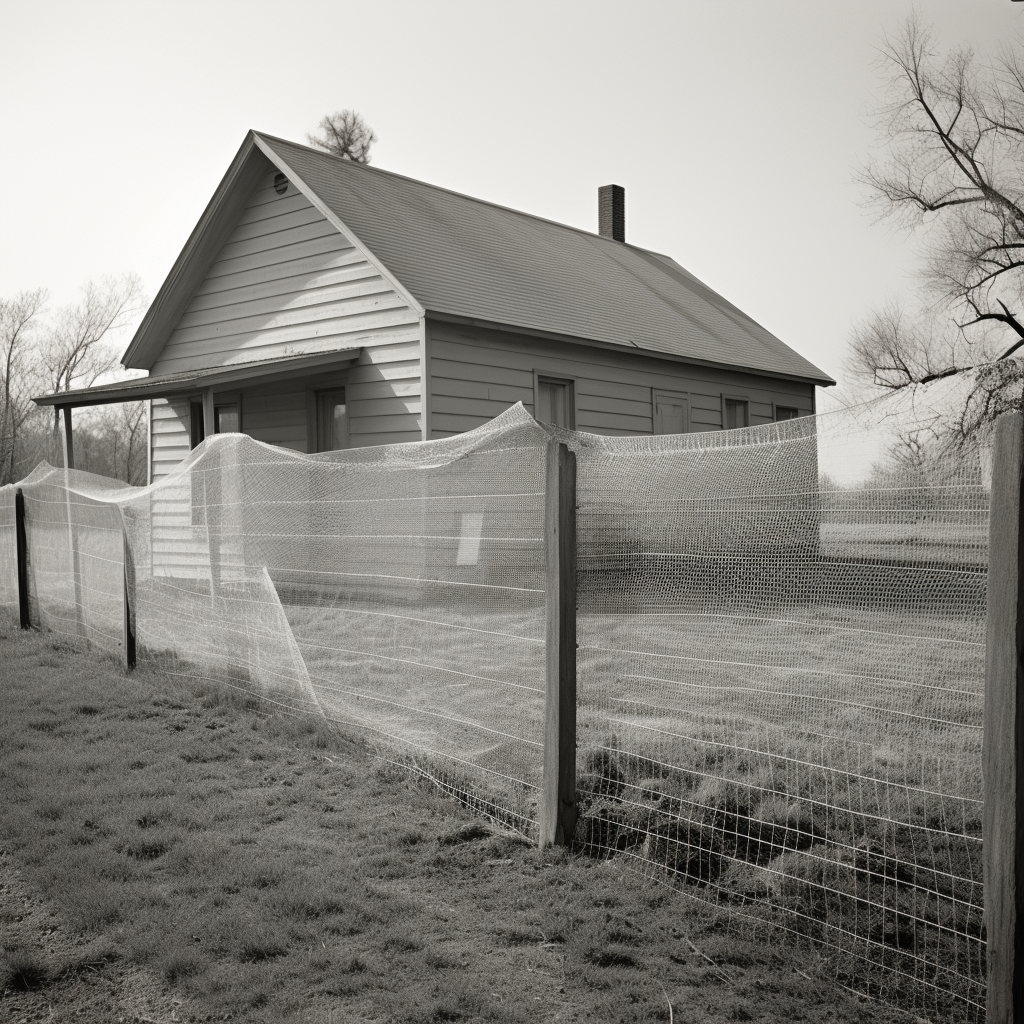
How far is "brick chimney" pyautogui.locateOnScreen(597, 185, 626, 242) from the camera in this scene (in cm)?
2272

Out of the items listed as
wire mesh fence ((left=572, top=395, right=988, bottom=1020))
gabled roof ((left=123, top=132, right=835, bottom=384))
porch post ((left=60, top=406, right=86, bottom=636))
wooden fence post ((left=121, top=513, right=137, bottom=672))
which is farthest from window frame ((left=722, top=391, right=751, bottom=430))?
wire mesh fence ((left=572, top=395, right=988, bottom=1020))

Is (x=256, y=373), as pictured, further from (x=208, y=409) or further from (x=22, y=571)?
(x=22, y=571)

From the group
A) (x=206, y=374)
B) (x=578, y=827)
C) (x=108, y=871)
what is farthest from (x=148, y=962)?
(x=206, y=374)

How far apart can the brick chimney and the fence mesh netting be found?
17642 millimetres

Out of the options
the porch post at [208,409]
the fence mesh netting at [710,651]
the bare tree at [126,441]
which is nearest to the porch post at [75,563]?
the porch post at [208,409]

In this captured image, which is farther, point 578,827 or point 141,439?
point 141,439

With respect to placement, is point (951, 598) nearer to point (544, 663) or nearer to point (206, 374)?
point (544, 663)

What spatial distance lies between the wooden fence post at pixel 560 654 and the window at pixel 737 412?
14.4m

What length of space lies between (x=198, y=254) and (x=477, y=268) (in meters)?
4.17

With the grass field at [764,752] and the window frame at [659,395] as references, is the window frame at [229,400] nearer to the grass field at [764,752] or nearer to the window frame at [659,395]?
the window frame at [659,395]

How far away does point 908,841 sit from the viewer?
3.84 m

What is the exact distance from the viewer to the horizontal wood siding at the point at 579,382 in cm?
1229

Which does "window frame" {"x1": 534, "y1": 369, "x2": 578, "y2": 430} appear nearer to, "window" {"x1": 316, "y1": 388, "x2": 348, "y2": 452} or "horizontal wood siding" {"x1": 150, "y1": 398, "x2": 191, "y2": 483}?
"window" {"x1": 316, "y1": 388, "x2": 348, "y2": 452}

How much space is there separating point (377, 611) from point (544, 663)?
71.0 inches
